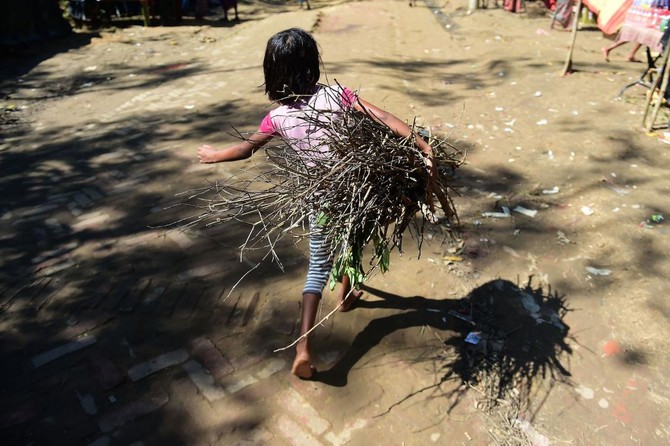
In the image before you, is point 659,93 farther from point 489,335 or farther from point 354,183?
point 354,183

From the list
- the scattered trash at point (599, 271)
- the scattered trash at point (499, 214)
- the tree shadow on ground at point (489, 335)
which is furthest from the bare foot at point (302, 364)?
the scattered trash at point (499, 214)

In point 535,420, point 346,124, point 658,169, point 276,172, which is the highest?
point 346,124

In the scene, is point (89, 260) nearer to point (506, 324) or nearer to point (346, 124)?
point (346, 124)

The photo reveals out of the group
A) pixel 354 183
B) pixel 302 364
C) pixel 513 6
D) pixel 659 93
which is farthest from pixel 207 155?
pixel 513 6

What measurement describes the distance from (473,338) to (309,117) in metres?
1.51

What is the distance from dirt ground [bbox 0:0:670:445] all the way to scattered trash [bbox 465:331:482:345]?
0.05m

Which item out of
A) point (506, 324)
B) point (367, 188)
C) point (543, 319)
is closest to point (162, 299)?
point (367, 188)

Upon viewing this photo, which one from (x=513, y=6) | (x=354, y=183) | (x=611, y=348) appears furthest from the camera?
(x=513, y=6)

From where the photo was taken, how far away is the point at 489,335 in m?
2.65

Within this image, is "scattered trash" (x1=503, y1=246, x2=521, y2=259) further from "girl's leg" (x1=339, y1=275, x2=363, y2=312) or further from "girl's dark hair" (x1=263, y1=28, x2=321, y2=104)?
"girl's dark hair" (x1=263, y1=28, x2=321, y2=104)

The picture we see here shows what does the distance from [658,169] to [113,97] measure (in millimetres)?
6516

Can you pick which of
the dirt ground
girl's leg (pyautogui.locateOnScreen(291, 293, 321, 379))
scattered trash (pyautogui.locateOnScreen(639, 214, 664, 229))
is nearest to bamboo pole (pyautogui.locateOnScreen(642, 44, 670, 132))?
the dirt ground

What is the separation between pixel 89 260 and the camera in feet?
10.7

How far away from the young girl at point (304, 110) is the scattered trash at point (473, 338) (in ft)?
2.94
